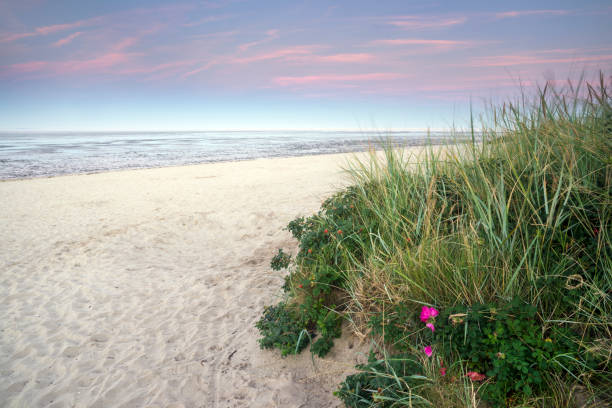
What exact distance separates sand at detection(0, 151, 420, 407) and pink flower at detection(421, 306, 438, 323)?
2.73ft

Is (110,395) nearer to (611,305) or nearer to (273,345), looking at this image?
(273,345)

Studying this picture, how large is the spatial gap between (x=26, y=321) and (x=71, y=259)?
2.50m

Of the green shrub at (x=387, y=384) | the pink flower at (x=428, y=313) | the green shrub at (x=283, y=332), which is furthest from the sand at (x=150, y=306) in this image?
the pink flower at (x=428, y=313)

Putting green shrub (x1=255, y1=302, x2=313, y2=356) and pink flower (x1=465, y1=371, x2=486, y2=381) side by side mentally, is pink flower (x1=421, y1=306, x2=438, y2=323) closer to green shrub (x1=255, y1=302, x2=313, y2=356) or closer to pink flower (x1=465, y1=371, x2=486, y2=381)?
pink flower (x1=465, y1=371, x2=486, y2=381)

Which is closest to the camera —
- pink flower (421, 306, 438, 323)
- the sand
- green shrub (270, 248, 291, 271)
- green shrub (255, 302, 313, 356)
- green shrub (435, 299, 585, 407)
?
green shrub (435, 299, 585, 407)

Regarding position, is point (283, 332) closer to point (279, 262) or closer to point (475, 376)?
point (279, 262)

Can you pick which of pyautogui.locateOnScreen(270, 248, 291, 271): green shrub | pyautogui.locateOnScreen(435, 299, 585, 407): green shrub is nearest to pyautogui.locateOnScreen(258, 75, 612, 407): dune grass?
pyautogui.locateOnScreen(435, 299, 585, 407): green shrub

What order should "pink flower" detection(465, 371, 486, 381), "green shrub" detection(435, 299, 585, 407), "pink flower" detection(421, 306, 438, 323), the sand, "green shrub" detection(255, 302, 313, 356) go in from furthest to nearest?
"green shrub" detection(255, 302, 313, 356) → the sand → "pink flower" detection(421, 306, 438, 323) → "pink flower" detection(465, 371, 486, 381) → "green shrub" detection(435, 299, 585, 407)

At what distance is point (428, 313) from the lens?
2.54 meters

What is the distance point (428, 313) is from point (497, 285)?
1.83 ft

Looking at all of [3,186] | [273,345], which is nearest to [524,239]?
[273,345]

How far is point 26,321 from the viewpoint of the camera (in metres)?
4.77

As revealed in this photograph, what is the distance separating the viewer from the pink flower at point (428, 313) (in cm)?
253

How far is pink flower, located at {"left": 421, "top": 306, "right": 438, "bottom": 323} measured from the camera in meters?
2.53
